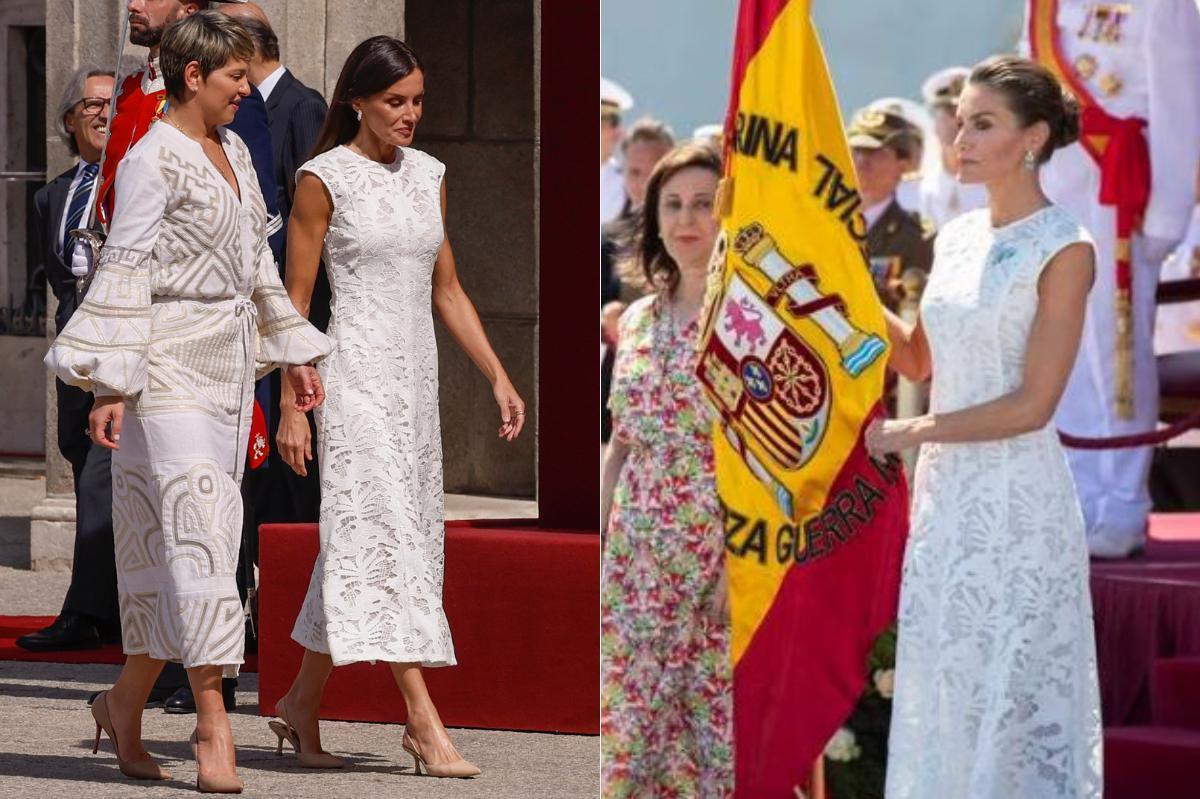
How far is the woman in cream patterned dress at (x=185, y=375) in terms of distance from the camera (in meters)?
5.97

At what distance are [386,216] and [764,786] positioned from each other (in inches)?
81.7

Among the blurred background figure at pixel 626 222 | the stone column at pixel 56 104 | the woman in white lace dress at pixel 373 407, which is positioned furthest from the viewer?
the stone column at pixel 56 104

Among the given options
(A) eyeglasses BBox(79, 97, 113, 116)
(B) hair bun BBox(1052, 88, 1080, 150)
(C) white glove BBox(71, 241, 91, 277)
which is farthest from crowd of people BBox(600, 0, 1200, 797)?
(A) eyeglasses BBox(79, 97, 113, 116)

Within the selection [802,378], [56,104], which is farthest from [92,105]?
[802,378]

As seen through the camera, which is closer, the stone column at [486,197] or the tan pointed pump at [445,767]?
the tan pointed pump at [445,767]

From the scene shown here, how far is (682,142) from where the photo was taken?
461cm

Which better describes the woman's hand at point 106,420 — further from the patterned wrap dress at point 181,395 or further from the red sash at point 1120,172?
the red sash at point 1120,172

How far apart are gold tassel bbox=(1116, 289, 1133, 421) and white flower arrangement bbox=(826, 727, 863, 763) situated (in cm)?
70

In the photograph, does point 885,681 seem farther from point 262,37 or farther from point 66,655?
point 66,655

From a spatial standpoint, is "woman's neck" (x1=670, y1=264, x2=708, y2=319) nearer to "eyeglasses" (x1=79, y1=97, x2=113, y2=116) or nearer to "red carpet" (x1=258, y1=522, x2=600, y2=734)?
"red carpet" (x1=258, y1=522, x2=600, y2=734)

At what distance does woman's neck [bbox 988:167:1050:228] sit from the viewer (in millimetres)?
4395

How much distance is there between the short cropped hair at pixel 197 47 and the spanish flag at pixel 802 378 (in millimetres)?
1811

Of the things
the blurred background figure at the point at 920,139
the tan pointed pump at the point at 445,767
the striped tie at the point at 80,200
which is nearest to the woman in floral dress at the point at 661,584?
the blurred background figure at the point at 920,139

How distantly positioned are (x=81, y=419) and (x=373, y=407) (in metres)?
2.57
